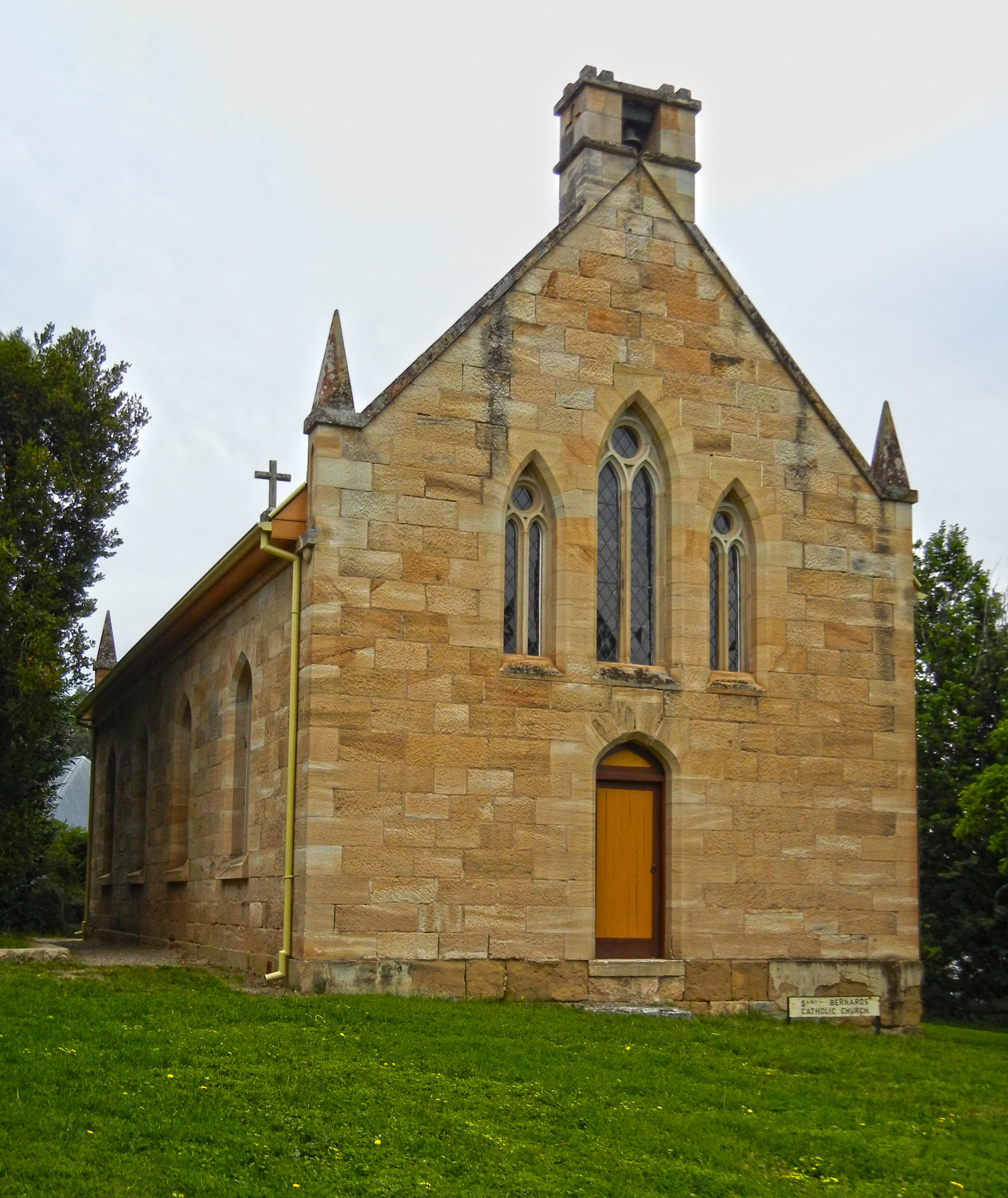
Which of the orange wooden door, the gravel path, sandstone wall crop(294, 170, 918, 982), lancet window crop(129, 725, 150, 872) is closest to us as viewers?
sandstone wall crop(294, 170, 918, 982)

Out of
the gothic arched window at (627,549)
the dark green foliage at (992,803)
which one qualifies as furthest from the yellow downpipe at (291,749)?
the dark green foliage at (992,803)

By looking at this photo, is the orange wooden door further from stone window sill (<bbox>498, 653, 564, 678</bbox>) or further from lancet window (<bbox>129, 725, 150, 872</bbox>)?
lancet window (<bbox>129, 725, 150, 872</bbox>)

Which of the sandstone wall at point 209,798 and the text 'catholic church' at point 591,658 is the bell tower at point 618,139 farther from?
the sandstone wall at point 209,798

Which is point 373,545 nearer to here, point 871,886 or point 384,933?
point 384,933

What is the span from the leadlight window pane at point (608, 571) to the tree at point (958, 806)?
1172 centimetres

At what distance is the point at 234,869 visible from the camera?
18.4m

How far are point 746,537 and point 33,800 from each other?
11.8 metres

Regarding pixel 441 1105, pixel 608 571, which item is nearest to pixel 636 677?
pixel 608 571

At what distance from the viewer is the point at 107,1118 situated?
30.2 feet

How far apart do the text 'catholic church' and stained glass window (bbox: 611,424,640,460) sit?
0.15 ft

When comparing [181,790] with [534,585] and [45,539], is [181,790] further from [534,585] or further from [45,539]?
[534,585]

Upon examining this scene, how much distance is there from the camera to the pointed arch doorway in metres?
16.8

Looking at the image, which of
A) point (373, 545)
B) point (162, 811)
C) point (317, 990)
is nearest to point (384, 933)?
point (317, 990)

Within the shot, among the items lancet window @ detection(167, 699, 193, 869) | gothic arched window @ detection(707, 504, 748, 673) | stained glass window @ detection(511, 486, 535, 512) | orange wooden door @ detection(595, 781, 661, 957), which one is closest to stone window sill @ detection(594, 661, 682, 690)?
gothic arched window @ detection(707, 504, 748, 673)
